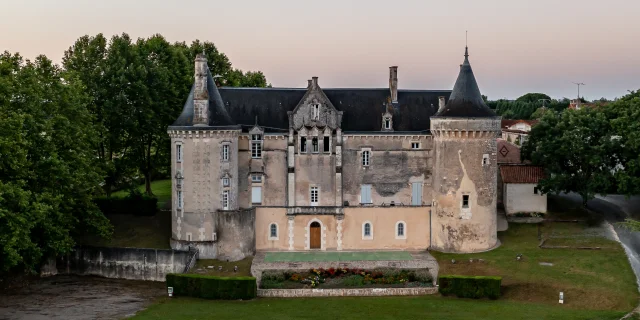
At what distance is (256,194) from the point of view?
193 ft

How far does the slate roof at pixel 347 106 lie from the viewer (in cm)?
5978

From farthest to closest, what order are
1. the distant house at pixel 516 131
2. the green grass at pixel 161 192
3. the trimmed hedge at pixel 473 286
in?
the distant house at pixel 516 131 < the green grass at pixel 161 192 < the trimmed hedge at pixel 473 286

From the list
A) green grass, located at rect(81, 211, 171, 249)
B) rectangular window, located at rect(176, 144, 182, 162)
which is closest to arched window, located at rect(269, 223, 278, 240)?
green grass, located at rect(81, 211, 171, 249)

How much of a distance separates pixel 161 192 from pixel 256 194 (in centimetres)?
2092

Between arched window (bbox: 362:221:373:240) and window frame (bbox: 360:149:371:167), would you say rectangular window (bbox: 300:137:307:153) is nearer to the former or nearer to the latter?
window frame (bbox: 360:149:371:167)

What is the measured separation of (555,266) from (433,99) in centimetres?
1723

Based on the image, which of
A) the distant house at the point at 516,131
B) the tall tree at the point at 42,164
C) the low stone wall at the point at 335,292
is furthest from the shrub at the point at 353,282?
the distant house at the point at 516,131

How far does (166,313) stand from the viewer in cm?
4362

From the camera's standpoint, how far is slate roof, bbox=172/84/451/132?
59781 millimetres

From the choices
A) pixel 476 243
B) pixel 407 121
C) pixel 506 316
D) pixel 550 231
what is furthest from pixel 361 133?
pixel 506 316

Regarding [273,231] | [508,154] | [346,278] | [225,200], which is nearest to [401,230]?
[273,231]

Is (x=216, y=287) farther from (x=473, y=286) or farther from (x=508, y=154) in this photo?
(x=508, y=154)

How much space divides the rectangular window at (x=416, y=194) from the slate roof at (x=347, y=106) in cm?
436

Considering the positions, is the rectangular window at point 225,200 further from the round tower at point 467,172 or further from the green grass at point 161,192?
the round tower at point 467,172
